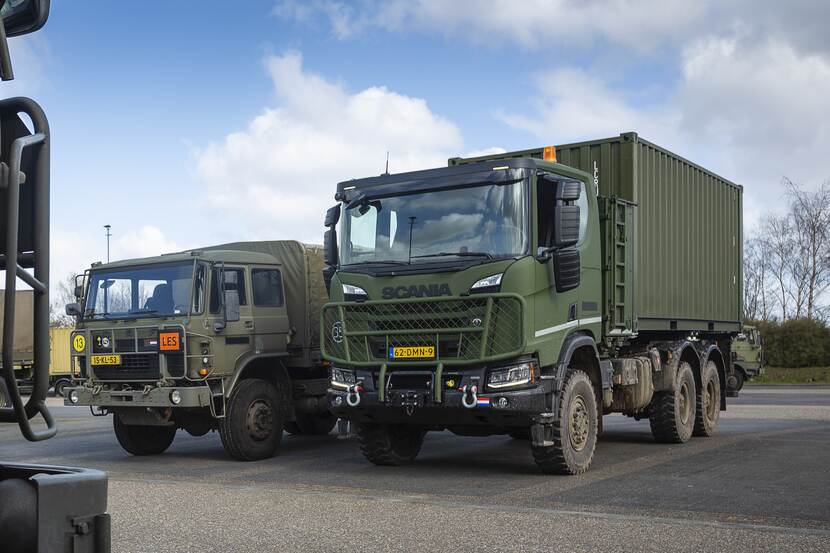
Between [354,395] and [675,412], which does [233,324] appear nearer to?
[354,395]

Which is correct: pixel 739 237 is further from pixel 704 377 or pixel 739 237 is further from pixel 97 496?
pixel 97 496

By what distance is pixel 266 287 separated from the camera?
13305 mm

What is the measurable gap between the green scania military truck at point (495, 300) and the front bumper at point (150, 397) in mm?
1928

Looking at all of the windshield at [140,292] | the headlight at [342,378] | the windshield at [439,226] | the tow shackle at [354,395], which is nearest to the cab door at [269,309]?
the windshield at [140,292]

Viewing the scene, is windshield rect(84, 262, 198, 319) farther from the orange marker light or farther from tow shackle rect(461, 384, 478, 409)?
the orange marker light

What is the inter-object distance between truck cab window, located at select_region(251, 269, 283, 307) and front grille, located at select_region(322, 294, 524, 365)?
83.3 inches

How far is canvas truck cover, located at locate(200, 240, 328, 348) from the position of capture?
1383 cm

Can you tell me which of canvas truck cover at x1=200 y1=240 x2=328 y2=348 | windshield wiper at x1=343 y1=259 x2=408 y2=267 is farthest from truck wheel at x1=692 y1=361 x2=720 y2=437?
windshield wiper at x1=343 y1=259 x2=408 y2=267

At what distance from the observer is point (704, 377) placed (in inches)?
584

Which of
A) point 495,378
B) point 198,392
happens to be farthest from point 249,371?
point 495,378

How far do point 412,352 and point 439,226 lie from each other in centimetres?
141

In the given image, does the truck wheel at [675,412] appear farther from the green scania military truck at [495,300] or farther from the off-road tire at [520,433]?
the off-road tire at [520,433]

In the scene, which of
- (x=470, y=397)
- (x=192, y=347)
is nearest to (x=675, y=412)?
(x=470, y=397)

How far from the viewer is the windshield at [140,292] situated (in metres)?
12.4
